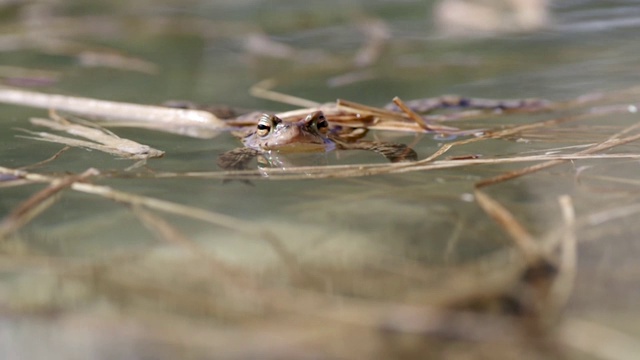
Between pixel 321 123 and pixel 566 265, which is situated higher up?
pixel 321 123

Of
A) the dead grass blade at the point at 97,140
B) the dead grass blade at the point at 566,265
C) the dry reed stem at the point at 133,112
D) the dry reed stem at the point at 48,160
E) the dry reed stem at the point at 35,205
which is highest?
the dry reed stem at the point at 133,112

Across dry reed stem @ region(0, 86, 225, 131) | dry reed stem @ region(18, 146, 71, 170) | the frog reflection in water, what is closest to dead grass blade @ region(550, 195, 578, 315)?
the frog reflection in water

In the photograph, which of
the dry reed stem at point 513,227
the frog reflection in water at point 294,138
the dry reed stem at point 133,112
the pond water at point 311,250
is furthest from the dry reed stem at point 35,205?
the dry reed stem at point 513,227

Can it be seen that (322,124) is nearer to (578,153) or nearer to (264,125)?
(264,125)

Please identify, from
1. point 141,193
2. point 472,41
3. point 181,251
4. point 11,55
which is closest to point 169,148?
point 141,193

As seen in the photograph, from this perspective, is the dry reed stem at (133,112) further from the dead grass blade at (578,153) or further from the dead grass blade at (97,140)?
the dead grass blade at (578,153)

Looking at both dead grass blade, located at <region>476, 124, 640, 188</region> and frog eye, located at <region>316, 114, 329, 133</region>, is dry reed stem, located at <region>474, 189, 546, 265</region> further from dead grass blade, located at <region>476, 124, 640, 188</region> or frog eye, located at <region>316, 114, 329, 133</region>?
frog eye, located at <region>316, 114, 329, 133</region>

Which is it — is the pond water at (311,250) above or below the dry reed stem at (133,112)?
below

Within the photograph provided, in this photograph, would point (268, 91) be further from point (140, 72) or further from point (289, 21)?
point (289, 21)

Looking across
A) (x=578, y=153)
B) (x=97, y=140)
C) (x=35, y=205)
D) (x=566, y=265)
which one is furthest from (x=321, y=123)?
(x=566, y=265)
